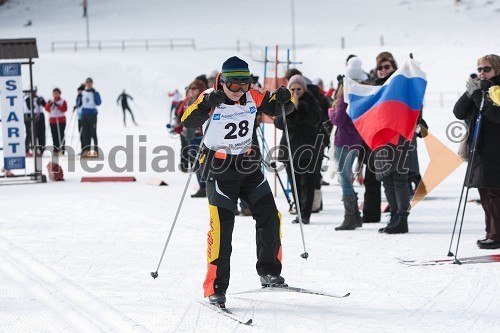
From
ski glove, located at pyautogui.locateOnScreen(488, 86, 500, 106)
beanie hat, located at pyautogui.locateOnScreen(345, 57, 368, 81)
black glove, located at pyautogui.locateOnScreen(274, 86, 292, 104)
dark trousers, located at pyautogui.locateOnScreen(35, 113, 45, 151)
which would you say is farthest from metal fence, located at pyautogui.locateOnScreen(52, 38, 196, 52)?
black glove, located at pyautogui.locateOnScreen(274, 86, 292, 104)

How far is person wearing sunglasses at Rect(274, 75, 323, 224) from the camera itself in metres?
10.4

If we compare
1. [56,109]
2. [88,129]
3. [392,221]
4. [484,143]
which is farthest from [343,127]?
[56,109]

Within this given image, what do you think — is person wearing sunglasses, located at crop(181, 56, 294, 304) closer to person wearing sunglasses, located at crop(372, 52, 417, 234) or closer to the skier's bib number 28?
the skier's bib number 28

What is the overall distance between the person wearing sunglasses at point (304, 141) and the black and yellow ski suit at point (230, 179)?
141 inches

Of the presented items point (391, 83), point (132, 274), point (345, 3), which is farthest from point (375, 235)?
point (345, 3)

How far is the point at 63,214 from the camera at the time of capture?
11719mm

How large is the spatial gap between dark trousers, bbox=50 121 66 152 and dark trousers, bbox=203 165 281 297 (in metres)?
14.9

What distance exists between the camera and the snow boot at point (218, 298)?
645cm

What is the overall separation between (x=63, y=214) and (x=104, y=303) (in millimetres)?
5217

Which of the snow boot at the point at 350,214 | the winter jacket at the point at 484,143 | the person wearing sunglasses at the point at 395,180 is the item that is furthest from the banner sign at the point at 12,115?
the winter jacket at the point at 484,143

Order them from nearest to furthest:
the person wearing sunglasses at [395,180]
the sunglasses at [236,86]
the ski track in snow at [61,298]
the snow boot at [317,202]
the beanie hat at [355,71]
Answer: the ski track in snow at [61,298], the sunglasses at [236,86], the person wearing sunglasses at [395,180], the beanie hat at [355,71], the snow boot at [317,202]

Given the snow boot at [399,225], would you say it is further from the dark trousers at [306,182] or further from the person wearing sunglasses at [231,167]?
the person wearing sunglasses at [231,167]

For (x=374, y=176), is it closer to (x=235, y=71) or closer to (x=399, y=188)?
(x=399, y=188)

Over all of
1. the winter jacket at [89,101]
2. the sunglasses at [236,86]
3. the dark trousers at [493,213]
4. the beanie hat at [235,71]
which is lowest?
the dark trousers at [493,213]
